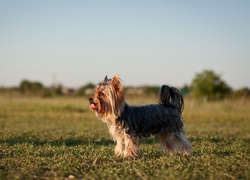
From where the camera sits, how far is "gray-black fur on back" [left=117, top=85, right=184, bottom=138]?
799cm

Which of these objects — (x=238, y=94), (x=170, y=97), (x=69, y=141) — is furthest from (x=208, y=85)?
(x=170, y=97)

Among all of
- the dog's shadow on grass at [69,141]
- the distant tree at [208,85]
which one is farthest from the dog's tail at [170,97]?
the distant tree at [208,85]

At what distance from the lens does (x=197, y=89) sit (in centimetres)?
4138

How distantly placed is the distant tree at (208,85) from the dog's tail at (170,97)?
32675mm

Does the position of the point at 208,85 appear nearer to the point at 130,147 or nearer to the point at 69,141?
the point at 69,141

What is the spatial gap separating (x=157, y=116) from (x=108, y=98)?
130 centimetres

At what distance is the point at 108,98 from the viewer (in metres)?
7.75

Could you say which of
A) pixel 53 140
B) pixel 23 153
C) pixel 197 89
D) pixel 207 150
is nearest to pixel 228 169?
pixel 207 150

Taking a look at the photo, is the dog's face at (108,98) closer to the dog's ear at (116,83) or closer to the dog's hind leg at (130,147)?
the dog's ear at (116,83)

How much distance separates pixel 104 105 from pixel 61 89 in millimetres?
42107

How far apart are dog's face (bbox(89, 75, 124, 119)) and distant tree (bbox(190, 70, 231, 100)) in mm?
33955

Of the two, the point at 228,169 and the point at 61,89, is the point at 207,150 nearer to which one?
the point at 228,169

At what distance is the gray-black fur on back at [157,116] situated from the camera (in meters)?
7.99

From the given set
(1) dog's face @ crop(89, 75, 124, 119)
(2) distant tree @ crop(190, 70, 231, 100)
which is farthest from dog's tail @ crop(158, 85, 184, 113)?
(2) distant tree @ crop(190, 70, 231, 100)
